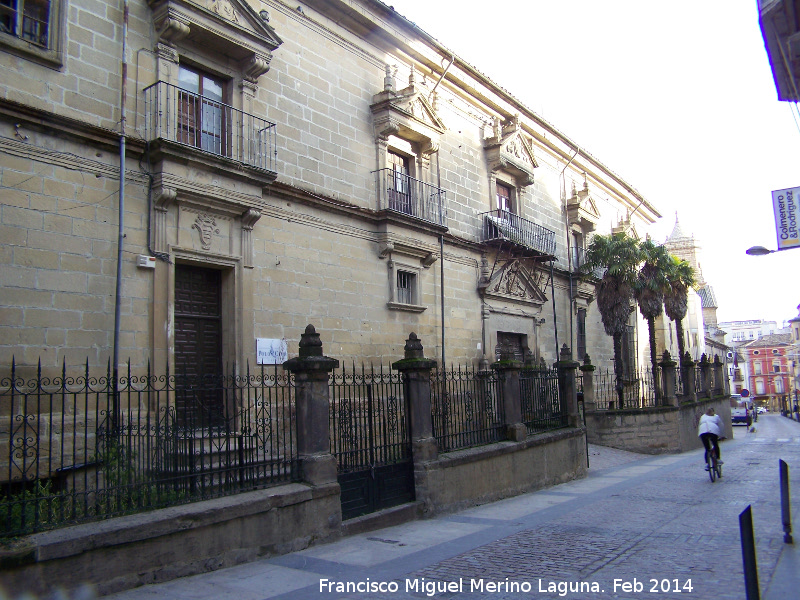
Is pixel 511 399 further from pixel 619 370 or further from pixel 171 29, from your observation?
pixel 619 370

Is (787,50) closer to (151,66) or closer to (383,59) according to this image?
(383,59)

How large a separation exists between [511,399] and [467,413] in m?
1.36

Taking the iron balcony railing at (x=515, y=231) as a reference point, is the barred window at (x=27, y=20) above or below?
above

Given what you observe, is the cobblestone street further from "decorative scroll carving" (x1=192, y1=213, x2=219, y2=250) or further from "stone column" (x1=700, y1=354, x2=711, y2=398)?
"stone column" (x1=700, y1=354, x2=711, y2=398)

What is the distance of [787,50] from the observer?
39.0 ft

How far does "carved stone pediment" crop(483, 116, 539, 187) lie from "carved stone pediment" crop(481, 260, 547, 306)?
9.69ft

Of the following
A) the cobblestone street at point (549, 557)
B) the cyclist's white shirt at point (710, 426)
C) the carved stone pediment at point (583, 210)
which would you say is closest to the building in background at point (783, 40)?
the cyclist's white shirt at point (710, 426)

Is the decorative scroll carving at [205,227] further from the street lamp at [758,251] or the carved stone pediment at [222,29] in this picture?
the street lamp at [758,251]

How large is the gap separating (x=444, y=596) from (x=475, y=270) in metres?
13.1

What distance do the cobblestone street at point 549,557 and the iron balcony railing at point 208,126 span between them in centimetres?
677

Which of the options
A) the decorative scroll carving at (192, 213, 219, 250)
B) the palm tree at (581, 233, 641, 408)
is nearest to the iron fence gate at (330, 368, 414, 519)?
the decorative scroll carving at (192, 213, 219, 250)

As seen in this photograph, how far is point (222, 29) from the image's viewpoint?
36.7 ft

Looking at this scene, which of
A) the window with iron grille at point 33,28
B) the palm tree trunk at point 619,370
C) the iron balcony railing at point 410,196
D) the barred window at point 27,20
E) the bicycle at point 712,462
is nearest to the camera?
the window with iron grille at point 33,28

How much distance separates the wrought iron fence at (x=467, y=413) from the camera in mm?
10453
